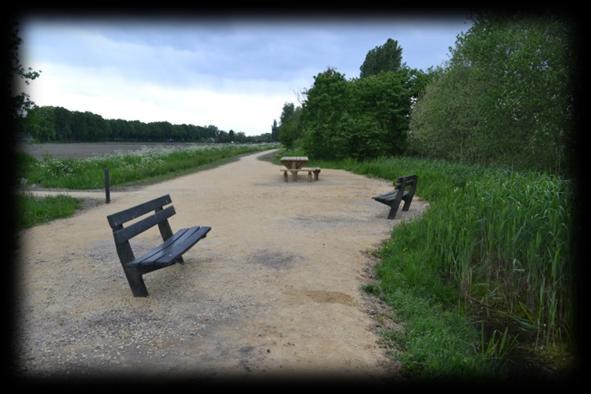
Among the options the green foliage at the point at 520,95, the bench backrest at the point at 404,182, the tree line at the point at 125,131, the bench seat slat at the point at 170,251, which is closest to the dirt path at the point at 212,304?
the bench seat slat at the point at 170,251

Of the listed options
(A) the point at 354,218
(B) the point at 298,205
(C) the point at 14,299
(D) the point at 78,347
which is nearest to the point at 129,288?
(C) the point at 14,299

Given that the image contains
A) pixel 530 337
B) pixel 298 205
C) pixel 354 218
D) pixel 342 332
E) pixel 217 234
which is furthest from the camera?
pixel 298 205

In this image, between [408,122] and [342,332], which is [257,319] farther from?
[408,122]

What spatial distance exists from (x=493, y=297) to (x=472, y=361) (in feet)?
5.47

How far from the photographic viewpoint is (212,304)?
12.4 ft

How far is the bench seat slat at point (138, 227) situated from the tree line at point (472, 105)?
9.87ft

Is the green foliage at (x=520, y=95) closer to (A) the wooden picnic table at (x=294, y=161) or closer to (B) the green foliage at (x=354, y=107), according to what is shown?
(A) the wooden picnic table at (x=294, y=161)

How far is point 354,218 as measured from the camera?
8.32 metres

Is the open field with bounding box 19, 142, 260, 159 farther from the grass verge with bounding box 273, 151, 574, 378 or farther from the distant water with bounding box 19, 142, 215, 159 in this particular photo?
the grass verge with bounding box 273, 151, 574, 378

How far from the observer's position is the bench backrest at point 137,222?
384cm

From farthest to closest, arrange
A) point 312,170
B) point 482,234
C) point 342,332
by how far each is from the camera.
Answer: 1. point 312,170
2. point 482,234
3. point 342,332

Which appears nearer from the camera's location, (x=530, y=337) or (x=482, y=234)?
(x=530, y=337)

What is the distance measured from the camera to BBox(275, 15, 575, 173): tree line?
321 inches

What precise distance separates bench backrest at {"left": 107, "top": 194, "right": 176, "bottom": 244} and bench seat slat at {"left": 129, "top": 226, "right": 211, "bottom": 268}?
10.4 inches
